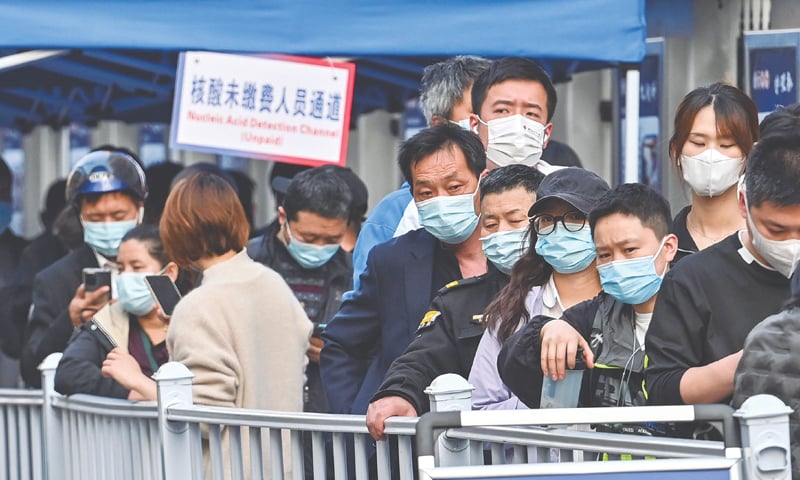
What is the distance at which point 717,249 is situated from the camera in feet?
12.6

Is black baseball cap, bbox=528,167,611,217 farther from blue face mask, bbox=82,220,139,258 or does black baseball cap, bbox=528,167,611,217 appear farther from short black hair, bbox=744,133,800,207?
blue face mask, bbox=82,220,139,258

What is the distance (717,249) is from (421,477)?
1039mm

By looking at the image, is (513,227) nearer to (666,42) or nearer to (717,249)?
(717,249)

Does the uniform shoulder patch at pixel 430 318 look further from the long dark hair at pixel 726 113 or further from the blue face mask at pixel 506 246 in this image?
the long dark hair at pixel 726 113

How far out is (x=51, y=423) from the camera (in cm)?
595

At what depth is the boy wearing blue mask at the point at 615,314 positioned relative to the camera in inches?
157

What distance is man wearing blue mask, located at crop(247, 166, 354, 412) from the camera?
6406mm

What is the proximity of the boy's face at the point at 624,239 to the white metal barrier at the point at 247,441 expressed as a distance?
59cm

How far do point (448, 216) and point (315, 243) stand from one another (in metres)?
1.68

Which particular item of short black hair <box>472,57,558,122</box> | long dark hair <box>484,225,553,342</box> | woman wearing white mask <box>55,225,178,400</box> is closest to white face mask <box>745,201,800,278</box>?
long dark hair <box>484,225,553,342</box>

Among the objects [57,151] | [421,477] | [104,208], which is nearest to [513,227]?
[421,477]

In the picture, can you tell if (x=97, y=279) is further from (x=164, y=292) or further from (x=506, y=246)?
(x=506, y=246)

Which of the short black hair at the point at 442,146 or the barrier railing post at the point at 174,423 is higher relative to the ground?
the short black hair at the point at 442,146

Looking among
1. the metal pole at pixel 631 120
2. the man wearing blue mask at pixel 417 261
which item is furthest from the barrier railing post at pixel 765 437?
the metal pole at pixel 631 120
